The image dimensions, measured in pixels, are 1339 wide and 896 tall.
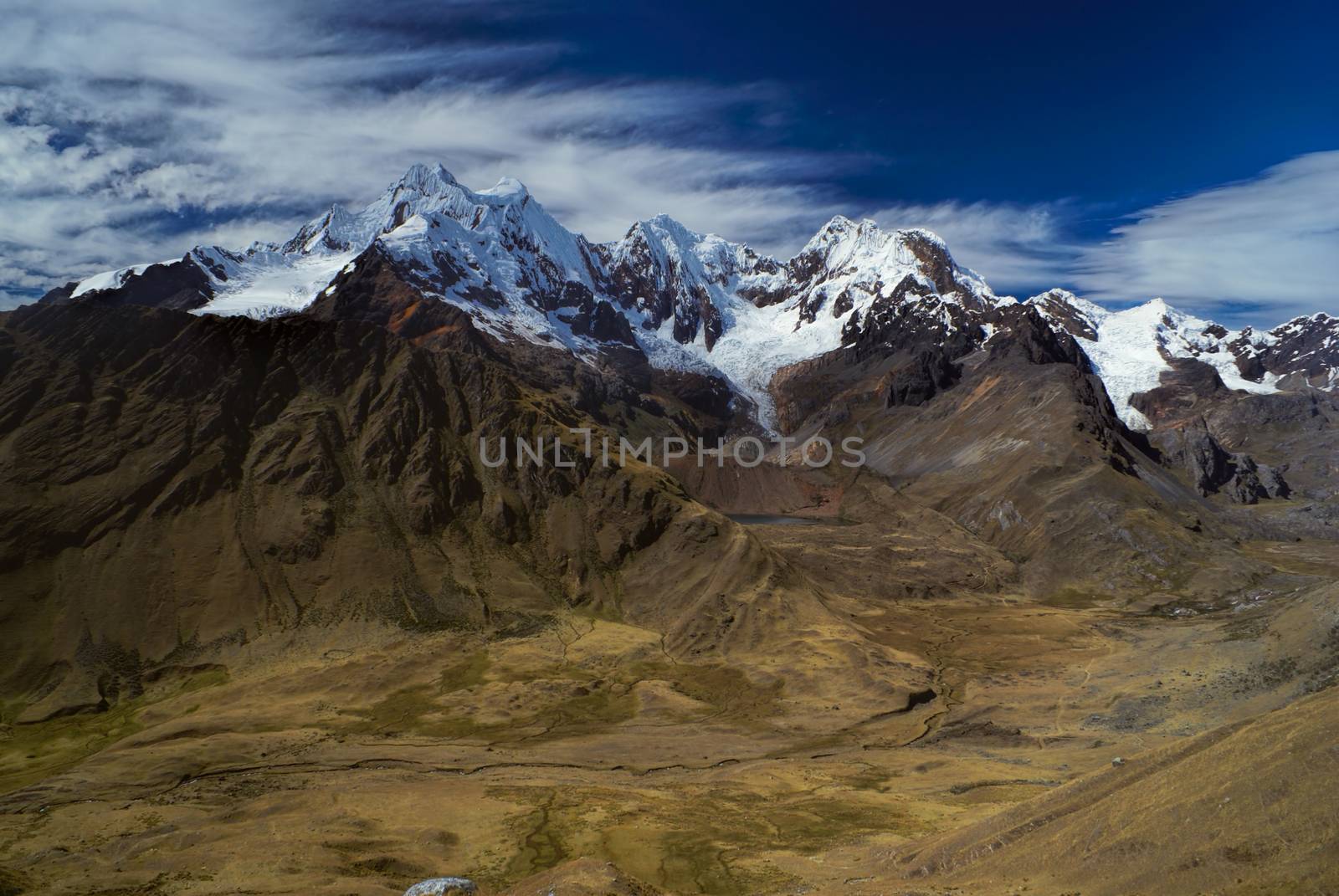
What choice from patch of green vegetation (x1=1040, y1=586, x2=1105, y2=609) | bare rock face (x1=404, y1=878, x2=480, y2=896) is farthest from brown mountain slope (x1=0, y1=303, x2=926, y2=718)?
bare rock face (x1=404, y1=878, x2=480, y2=896)

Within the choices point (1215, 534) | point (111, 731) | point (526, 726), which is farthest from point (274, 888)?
point (1215, 534)

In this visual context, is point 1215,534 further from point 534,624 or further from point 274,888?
point 274,888

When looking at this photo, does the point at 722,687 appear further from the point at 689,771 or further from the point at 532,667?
the point at 532,667

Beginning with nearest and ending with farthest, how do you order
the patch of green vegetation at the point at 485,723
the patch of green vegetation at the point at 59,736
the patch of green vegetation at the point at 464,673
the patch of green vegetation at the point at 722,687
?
the patch of green vegetation at the point at 59,736 < the patch of green vegetation at the point at 485,723 < the patch of green vegetation at the point at 722,687 < the patch of green vegetation at the point at 464,673

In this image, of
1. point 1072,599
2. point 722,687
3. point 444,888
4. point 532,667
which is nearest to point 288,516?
point 532,667

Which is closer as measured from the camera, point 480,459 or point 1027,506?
point 480,459

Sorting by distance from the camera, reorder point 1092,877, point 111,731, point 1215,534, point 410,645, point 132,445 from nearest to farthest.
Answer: point 1092,877, point 111,731, point 410,645, point 132,445, point 1215,534

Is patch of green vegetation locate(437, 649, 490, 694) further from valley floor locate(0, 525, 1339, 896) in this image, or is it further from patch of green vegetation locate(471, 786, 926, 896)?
patch of green vegetation locate(471, 786, 926, 896)

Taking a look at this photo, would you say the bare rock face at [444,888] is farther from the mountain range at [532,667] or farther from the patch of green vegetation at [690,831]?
the patch of green vegetation at [690,831]

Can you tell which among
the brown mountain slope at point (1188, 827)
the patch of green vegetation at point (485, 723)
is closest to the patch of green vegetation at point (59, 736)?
the patch of green vegetation at point (485, 723)
